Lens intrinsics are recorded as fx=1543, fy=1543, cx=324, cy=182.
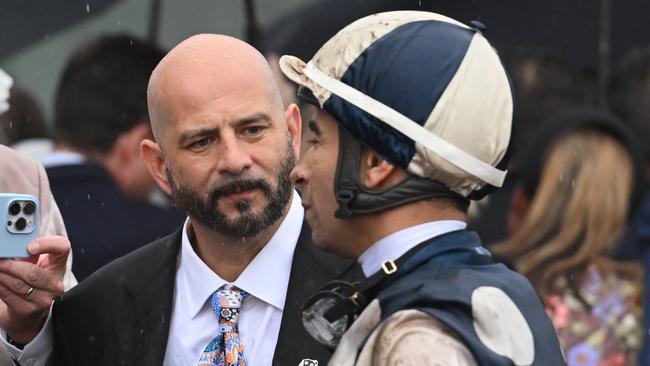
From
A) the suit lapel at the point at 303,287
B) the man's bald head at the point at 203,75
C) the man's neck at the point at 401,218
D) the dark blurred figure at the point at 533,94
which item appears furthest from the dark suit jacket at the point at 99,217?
the man's neck at the point at 401,218

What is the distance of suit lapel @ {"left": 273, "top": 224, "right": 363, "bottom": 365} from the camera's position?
387 centimetres

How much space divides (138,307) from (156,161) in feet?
1.47

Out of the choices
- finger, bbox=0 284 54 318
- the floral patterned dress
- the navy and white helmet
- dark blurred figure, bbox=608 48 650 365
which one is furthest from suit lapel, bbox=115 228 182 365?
dark blurred figure, bbox=608 48 650 365

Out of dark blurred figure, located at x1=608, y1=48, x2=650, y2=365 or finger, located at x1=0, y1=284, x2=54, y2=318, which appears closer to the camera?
finger, located at x1=0, y1=284, x2=54, y2=318

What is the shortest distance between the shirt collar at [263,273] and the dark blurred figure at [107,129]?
61.3 inches

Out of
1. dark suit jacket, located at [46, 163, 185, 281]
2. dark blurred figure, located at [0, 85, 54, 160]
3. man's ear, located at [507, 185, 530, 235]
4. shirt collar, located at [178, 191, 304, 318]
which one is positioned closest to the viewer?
shirt collar, located at [178, 191, 304, 318]

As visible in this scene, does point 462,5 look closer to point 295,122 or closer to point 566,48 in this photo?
point 566,48

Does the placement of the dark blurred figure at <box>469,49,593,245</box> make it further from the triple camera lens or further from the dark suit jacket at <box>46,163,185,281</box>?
the triple camera lens

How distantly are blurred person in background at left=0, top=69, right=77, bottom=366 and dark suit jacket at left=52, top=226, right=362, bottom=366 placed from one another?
9 centimetres

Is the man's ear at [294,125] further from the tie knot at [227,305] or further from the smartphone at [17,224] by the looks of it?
the smartphone at [17,224]

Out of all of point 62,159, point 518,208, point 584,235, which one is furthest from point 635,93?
point 62,159

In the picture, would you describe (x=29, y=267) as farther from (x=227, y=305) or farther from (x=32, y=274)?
(x=227, y=305)

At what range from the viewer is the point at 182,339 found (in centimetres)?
400

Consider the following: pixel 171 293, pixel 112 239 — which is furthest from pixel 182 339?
pixel 112 239
